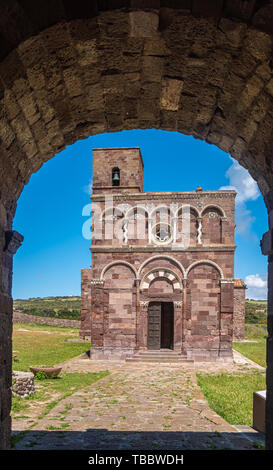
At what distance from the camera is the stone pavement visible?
625 centimetres

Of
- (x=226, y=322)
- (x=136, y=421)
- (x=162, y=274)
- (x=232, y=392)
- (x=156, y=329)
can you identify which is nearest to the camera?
(x=136, y=421)

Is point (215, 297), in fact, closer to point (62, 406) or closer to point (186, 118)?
point (62, 406)

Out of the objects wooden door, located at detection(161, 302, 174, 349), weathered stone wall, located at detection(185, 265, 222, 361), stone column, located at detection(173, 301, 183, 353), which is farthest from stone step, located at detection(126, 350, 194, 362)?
wooden door, located at detection(161, 302, 174, 349)

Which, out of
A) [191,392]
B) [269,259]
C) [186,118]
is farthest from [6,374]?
[191,392]

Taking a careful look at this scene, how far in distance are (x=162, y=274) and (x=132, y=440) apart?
40.0 ft

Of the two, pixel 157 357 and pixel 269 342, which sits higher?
pixel 269 342

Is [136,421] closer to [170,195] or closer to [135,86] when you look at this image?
[135,86]

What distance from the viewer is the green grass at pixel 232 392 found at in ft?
27.2

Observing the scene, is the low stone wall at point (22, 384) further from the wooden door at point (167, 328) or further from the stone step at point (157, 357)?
the wooden door at point (167, 328)

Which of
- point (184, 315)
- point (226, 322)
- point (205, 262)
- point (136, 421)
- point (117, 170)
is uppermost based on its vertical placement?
point (117, 170)

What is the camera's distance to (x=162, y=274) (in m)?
18.5

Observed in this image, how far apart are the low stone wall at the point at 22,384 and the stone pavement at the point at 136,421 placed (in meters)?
1.07

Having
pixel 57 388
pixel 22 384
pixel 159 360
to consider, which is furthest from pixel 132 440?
pixel 159 360

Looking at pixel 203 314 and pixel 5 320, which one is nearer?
pixel 5 320
